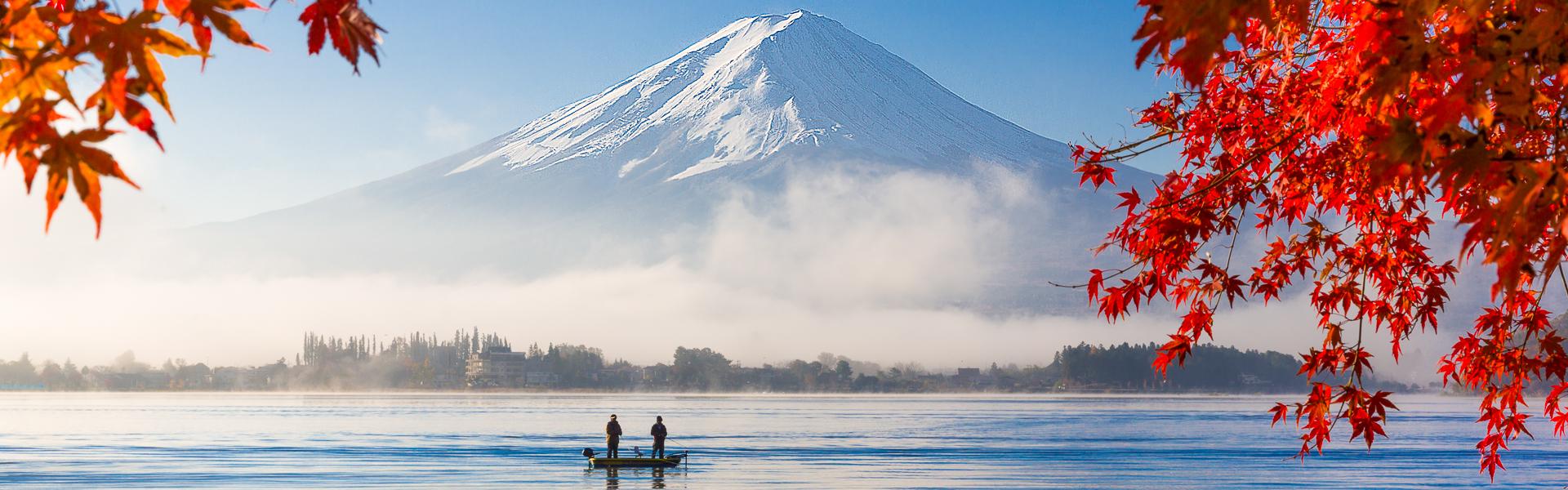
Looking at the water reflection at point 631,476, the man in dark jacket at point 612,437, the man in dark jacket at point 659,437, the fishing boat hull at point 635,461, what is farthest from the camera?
the man in dark jacket at point 659,437

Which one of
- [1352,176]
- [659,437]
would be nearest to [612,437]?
[659,437]

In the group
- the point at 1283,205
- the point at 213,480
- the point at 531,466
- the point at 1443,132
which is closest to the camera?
the point at 1443,132

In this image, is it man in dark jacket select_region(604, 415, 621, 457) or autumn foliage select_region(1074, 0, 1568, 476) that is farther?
man in dark jacket select_region(604, 415, 621, 457)

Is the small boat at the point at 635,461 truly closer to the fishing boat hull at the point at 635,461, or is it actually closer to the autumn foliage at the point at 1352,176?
the fishing boat hull at the point at 635,461

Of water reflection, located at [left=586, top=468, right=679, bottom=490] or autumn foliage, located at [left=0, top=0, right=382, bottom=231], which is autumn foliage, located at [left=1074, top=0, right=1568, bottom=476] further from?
water reflection, located at [left=586, top=468, right=679, bottom=490]

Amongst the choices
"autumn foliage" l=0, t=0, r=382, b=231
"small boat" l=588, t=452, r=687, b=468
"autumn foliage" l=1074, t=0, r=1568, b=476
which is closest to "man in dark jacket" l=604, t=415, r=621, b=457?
"small boat" l=588, t=452, r=687, b=468

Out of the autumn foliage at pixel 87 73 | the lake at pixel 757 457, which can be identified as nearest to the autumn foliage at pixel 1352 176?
the autumn foliage at pixel 87 73

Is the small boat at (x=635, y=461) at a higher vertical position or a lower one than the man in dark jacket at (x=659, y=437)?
lower

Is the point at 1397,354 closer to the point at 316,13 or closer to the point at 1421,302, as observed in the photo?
the point at 1421,302

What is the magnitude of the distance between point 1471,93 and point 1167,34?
0.81 meters

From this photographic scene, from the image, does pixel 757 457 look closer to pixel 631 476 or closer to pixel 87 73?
pixel 631 476

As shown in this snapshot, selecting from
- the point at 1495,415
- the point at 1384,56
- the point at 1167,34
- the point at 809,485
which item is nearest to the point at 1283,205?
the point at 1495,415

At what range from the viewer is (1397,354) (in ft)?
25.5

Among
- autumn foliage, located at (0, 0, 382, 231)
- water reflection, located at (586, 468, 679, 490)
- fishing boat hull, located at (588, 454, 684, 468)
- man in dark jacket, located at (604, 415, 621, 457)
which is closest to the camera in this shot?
autumn foliage, located at (0, 0, 382, 231)
